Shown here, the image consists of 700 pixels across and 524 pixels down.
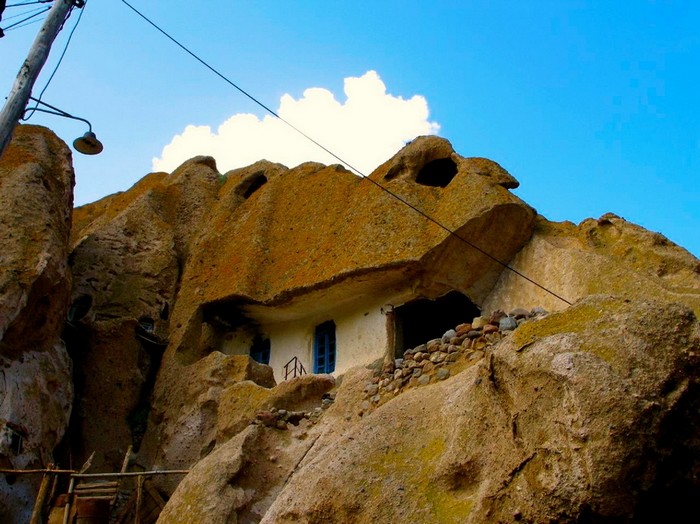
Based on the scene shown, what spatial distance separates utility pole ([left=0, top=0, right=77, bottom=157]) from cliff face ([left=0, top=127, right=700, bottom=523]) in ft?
14.5

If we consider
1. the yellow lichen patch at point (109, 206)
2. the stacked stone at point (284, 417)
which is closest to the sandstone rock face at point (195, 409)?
the stacked stone at point (284, 417)

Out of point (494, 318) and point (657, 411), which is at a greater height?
point (494, 318)

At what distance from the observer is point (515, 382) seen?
5387mm

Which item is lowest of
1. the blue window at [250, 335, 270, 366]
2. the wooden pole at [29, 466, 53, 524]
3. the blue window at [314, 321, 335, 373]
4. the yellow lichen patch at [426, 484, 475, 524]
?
the wooden pole at [29, 466, 53, 524]

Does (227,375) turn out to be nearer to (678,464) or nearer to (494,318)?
(494,318)

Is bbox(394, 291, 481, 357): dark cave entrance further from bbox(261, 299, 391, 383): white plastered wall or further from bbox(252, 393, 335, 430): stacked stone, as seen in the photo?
bbox(252, 393, 335, 430): stacked stone

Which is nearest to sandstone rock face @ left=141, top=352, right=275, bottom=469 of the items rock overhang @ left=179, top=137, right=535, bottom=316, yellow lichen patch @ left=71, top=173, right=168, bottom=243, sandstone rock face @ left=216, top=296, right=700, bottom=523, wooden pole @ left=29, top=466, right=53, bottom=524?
rock overhang @ left=179, top=137, right=535, bottom=316

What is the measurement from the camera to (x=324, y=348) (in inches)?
598

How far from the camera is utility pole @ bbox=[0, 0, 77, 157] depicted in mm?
6945

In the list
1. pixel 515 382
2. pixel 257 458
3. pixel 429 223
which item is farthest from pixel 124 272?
pixel 515 382

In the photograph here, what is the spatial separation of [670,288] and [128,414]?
34.2 feet

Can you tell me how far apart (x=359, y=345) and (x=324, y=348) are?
1008 millimetres

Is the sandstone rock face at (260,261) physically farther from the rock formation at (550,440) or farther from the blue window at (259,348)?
the rock formation at (550,440)

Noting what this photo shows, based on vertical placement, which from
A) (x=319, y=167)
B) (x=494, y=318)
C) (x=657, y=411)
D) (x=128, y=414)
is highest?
(x=319, y=167)
